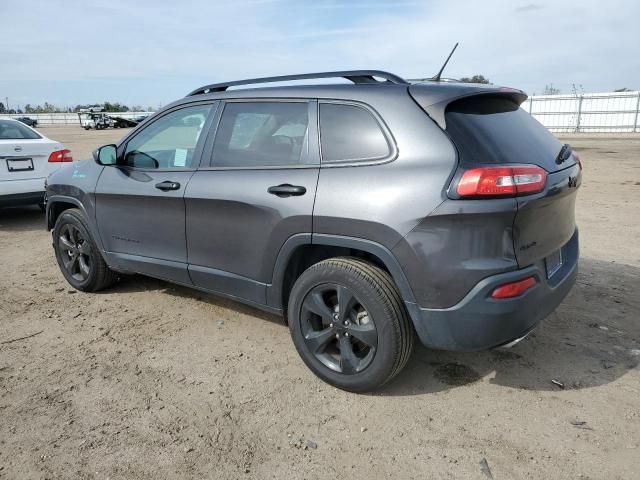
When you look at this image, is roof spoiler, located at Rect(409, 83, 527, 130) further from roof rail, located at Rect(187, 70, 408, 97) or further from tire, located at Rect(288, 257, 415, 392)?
tire, located at Rect(288, 257, 415, 392)

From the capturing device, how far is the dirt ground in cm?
246

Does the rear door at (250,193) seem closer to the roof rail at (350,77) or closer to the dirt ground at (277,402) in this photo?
the roof rail at (350,77)

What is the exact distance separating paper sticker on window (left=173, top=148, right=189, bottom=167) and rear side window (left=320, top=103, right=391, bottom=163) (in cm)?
124

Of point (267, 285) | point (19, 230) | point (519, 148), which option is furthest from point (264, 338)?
point (19, 230)

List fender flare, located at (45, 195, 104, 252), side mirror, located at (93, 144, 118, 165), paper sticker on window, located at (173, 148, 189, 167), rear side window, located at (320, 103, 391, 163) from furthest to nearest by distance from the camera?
fender flare, located at (45, 195, 104, 252)
side mirror, located at (93, 144, 118, 165)
paper sticker on window, located at (173, 148, 189, 167)
rear side window, located at (320, 103, 391, 163)

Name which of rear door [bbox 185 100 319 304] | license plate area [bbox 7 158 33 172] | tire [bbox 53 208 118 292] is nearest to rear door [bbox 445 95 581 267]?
rear door [bbox 185 100 319 304]

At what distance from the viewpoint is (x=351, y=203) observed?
2.78 metres

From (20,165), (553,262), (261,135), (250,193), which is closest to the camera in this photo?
(553,262)

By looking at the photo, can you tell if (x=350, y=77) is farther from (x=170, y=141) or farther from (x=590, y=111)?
(x=590, y=111)

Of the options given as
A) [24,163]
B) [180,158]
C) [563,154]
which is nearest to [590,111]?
[24,163]

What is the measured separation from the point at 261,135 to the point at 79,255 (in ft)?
8.02

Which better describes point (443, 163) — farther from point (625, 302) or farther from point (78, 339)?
point (78, 339)

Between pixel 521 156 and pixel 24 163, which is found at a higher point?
pixel 521 156

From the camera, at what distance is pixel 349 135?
9.62 ft
